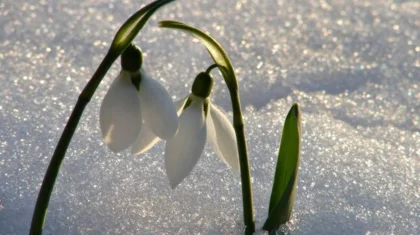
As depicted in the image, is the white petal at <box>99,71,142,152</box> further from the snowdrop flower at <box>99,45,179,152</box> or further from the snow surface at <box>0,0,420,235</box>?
the snow surface at <box>0,0,420,235</box>

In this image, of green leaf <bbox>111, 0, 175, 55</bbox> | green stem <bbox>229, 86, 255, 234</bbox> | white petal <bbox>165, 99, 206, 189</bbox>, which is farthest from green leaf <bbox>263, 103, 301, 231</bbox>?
green leaf <bbox>111, 0, 175, 55</bbox>

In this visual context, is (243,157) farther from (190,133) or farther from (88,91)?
(88,91)

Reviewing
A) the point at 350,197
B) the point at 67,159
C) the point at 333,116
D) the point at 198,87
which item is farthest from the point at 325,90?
the point at 198,87

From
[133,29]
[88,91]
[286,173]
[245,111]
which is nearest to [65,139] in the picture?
[88,91]

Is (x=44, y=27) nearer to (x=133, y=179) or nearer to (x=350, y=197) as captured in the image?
(x=133, y=179)

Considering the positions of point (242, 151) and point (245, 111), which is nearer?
point (242, 151)

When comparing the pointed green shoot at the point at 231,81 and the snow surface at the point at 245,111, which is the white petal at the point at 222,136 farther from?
the snow surface at the point at 245,111
